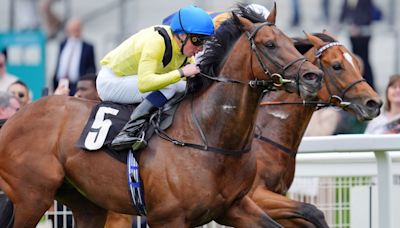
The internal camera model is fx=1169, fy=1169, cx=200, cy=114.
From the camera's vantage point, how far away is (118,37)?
608 inches

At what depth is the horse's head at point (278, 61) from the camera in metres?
6.63

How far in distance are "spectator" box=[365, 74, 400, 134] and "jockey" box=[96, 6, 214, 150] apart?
290cm

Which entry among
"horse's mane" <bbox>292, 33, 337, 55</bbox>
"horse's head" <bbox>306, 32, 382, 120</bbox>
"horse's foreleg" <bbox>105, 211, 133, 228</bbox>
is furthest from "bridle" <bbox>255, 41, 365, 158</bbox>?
"horse's foreleg" <bbox>105, 211, 133, 228</bbox>

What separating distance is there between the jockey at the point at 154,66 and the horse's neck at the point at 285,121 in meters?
0.92

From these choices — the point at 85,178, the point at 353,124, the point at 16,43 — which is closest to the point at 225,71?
the point at 85,178

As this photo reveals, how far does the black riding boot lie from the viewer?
7.02 m

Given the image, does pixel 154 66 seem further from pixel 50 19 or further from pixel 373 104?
pixel 50 19

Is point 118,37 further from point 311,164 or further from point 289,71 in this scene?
point 289,71

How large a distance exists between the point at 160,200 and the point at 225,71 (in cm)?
86

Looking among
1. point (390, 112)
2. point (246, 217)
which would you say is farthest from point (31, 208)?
point (390, 112)

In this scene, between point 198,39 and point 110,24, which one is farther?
point 110,24

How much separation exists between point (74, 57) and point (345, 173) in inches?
261

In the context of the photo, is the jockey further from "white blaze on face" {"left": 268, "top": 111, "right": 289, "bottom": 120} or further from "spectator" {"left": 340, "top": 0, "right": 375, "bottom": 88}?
"spectator" {"left": 340, "top": 0, "right": 375, "bottom": 88}

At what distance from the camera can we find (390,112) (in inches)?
399
